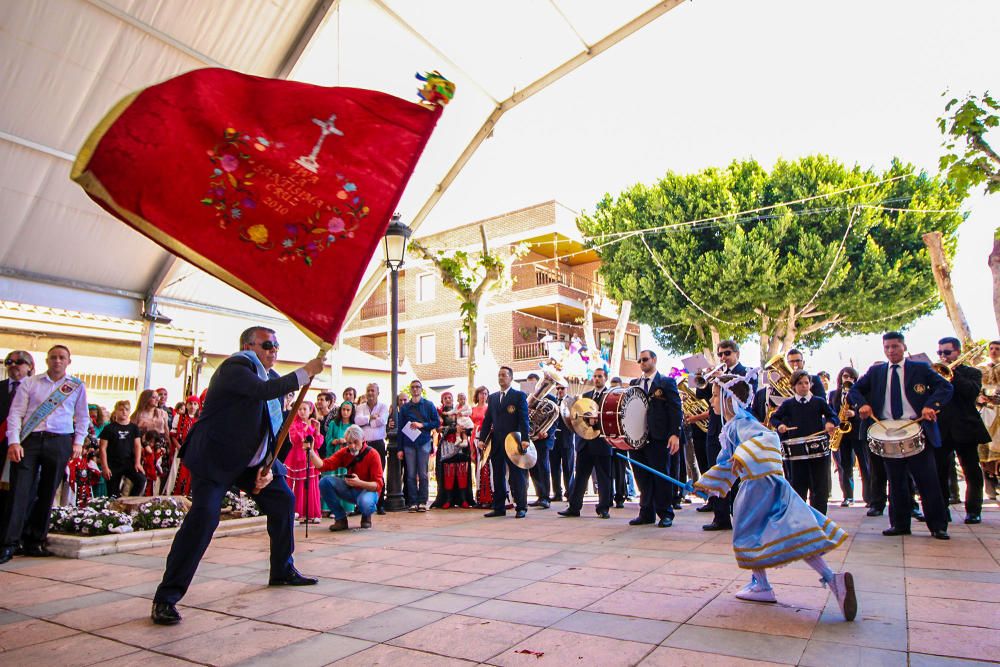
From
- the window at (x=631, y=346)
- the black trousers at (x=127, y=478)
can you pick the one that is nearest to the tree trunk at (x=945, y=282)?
the black trousers at (x=127, y=478)

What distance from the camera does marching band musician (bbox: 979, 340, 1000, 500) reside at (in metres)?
8.45

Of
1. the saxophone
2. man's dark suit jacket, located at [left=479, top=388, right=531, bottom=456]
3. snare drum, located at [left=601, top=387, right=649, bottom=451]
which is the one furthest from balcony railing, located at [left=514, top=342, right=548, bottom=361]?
snare drum, located at [left=601, top=387, right=649, bottom=451]

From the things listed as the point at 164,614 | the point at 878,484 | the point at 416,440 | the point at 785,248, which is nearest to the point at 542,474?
the point at 416,440

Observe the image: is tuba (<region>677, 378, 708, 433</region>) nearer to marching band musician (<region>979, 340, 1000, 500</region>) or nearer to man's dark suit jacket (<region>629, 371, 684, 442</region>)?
man's dark suit jacket (<region>629, 371, 684, 442</region>)

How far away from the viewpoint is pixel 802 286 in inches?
989

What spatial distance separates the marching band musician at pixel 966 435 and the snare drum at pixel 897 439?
1339 millimetres

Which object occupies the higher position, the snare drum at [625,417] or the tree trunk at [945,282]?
the tree trunk at [945,282]

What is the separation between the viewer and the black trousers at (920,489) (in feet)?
20.9

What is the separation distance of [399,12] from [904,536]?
34.3 ft

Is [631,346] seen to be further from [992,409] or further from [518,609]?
[518,609]

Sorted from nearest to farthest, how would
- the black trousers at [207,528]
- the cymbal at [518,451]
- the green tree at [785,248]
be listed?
the black trousers at [207,528], the cymbal at [518,451], the green tree at [785,248]

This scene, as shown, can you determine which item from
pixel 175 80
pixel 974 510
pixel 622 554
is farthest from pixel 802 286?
pixel 175 80

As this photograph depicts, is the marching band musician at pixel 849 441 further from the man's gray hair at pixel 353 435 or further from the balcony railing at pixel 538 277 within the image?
the balcony railing at pixel 538 277

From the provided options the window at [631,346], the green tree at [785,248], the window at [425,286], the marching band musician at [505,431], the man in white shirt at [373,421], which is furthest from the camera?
the window at [631,346]
